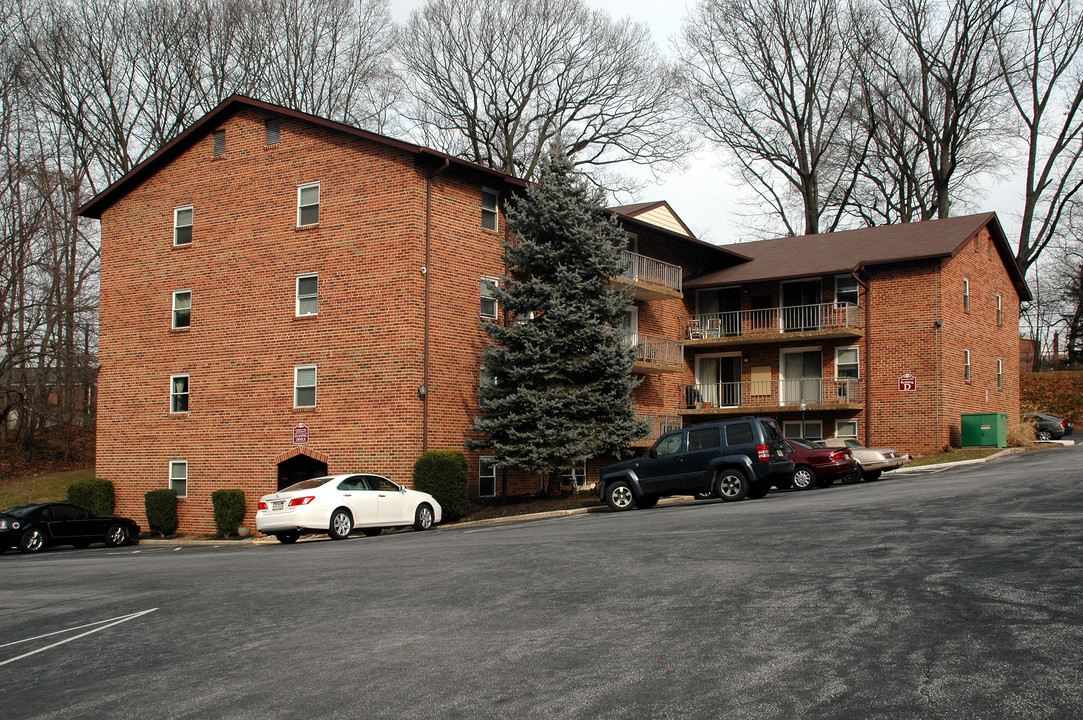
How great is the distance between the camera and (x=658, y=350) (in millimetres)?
35344

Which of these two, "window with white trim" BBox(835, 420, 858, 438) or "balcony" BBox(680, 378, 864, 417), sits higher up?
"balcony" BBox(680, 378, 864, 417)

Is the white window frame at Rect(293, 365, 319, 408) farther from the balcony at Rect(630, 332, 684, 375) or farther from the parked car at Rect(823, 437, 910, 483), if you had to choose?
the parked car at Rect(823, 437, 910, 483)

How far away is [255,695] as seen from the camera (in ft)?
24.1

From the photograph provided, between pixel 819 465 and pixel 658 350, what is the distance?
9844mm

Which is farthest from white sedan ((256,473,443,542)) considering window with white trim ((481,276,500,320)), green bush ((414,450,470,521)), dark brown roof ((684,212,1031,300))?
dark brown roof ((684,212,1031,300))

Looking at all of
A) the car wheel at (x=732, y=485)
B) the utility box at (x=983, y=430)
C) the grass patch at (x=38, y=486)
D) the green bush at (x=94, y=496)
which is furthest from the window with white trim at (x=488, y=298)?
the grass patch at (x=38, y=486)

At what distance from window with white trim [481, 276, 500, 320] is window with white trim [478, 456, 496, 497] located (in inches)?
167

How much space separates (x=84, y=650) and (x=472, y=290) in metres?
20.5

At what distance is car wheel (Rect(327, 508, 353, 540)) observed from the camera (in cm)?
2166

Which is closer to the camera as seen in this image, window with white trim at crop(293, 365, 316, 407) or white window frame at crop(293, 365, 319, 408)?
white window frame at crop(293, 365, 319, 408)

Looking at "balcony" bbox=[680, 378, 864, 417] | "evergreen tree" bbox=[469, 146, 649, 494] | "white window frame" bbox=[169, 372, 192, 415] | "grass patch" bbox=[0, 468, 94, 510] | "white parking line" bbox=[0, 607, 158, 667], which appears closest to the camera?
"white parking line" bbox=[0, 607, 158, 667]

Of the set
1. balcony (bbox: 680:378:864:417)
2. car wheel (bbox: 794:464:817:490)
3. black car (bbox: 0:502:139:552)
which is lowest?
black car (bbox: 0:502:139:552)

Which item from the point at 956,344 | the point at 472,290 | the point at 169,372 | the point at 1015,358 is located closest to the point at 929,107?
the point at 1015,358

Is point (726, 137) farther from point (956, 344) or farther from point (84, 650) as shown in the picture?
point (84, 650)
